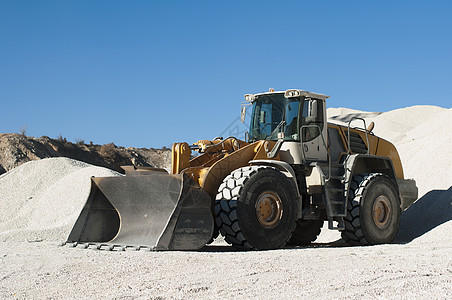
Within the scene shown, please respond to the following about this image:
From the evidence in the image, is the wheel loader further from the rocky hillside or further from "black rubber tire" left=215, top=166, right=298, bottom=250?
the rocky hillside

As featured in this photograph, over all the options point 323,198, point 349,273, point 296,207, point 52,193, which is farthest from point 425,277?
point 52,193

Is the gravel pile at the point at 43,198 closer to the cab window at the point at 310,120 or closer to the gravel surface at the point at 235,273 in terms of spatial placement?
the gravel surface at the point at 235,273

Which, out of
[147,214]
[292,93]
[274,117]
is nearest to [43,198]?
[147,214]

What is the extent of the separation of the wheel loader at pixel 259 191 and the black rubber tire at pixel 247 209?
15 mm

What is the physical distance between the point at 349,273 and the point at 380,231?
4.86m

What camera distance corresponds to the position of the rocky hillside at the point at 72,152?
29469 mm

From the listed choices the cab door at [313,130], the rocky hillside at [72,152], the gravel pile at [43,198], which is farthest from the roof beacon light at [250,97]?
the rocky hillside at [72,152]

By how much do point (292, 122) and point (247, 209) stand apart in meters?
2.30

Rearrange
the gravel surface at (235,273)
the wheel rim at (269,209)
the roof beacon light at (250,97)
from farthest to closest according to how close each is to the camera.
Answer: the roof beacon light at (250,97) < the wheel rim at (269,209) < the gravel surface at (235,273)

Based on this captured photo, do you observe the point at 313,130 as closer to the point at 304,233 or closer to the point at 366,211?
the point at 366,211

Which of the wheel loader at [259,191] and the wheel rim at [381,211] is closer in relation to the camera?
the wheel loader at [259,191]

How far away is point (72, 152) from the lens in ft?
111

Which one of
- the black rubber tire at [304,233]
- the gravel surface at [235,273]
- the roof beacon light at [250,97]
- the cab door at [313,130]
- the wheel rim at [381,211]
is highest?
the roof beacon light at [250,97]

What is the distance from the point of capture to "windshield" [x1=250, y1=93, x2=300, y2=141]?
9.53 meters
